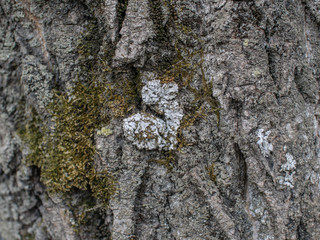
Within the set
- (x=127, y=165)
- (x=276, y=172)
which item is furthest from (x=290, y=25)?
(x=127, y=165)

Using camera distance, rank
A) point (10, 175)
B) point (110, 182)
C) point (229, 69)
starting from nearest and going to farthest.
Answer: point (229, 69) < point (110, 182) < point (10, 175)

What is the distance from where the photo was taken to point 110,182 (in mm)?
1154

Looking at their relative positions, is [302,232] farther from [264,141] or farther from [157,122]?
[157,122]

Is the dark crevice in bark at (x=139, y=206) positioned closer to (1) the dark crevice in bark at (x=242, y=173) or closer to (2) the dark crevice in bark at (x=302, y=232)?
(1) the dark crevice in bark at (x=242, y=173)

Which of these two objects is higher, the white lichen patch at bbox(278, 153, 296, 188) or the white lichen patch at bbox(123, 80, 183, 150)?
the white lichen patch at bbox(123, 80, 183, 150)

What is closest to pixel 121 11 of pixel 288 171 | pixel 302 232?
pixel 288 171

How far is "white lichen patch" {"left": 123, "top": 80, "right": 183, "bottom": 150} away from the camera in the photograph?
3.61 ft

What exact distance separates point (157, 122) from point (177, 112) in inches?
3.9

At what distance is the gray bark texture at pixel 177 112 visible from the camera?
1.04m

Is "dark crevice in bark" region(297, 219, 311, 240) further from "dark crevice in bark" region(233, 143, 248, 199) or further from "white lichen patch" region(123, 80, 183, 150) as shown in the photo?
"white lichen patch" region(123, 80, 183, 150)

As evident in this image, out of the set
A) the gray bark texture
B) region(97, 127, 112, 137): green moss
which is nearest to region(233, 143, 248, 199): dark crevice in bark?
the gray bark texture

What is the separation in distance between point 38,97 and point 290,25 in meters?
1.18

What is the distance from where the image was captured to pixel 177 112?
1109 mm

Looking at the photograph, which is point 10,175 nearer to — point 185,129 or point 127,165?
point 127,165
